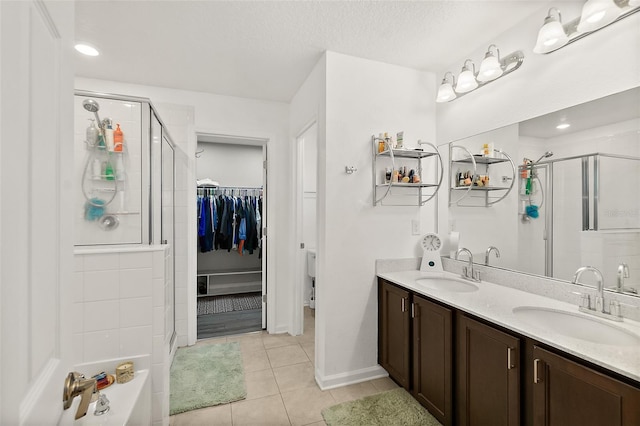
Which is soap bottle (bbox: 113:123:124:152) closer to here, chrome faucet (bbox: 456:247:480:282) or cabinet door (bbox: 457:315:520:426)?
cabinet door (bbox: 457:315:520:426)

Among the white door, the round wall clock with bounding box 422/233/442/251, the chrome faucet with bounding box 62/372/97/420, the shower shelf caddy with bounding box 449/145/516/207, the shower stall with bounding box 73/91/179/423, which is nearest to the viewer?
the white door

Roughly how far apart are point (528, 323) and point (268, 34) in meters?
2.32

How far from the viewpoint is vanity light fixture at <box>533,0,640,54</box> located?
1.36 metres

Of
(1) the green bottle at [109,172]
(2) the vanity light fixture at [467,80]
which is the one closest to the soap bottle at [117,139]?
(1) the green bottle at [109,172]

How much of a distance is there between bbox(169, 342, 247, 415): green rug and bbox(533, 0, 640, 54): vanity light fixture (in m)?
2.94

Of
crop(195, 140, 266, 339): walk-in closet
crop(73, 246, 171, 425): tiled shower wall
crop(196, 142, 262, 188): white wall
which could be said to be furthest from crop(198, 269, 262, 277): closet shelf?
crop(73, 246, 171, 425): tiled shower wall

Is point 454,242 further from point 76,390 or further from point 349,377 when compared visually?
point 76,390

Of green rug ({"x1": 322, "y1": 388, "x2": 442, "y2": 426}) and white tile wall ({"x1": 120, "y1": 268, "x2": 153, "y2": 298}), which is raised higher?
white tile wall ({"x1": 120, "y1": 268, "x2": 153, "y2": 298})

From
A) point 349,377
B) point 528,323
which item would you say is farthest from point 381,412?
point 528,323

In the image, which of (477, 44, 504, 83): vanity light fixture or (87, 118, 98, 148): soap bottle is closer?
(87, 118, 98, 148): soap bottle

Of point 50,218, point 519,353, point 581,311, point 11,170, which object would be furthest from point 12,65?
point 581,311

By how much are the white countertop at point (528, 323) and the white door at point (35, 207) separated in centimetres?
156

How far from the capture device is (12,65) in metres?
0.41

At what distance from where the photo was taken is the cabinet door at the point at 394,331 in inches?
80.0
